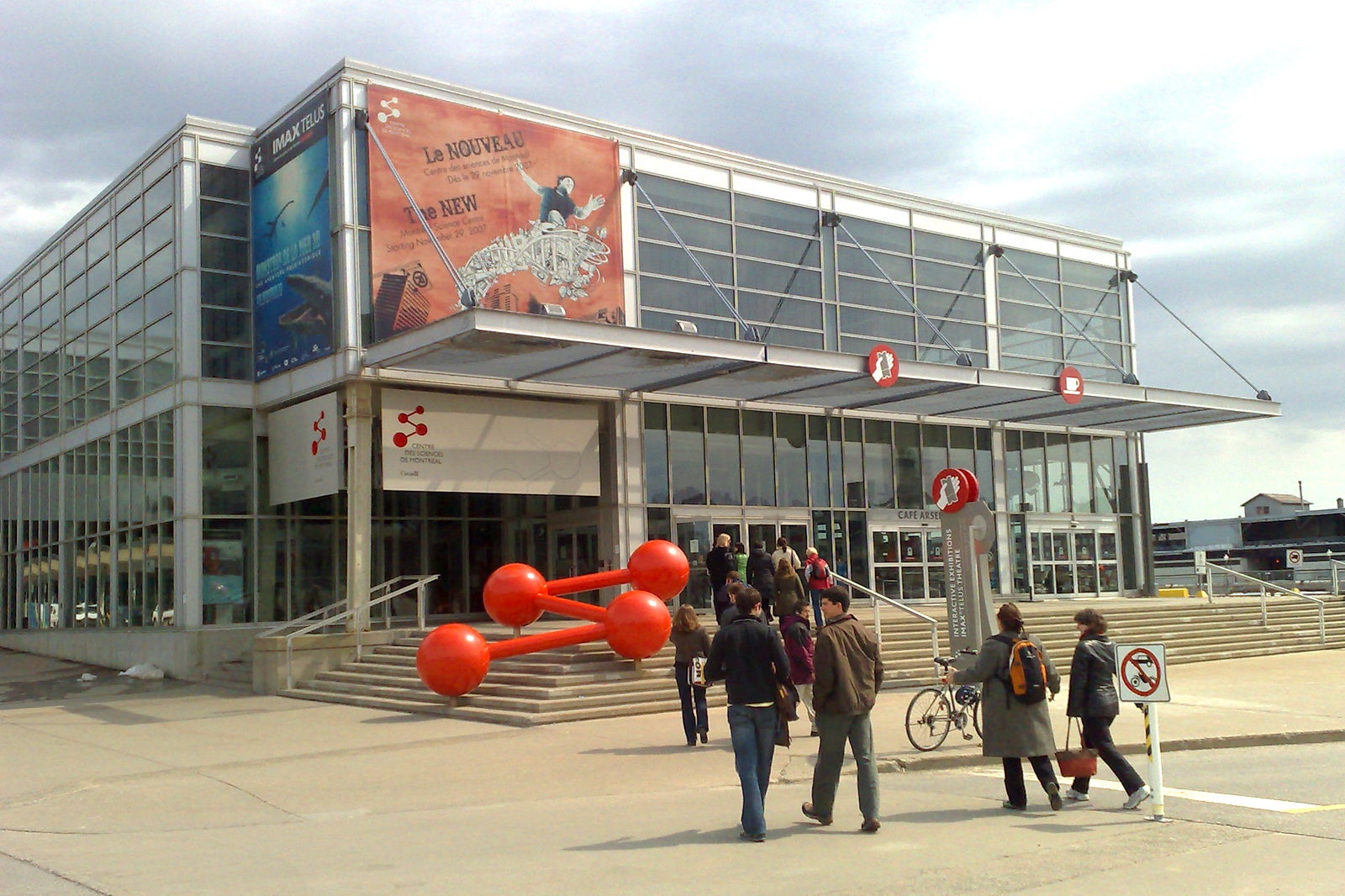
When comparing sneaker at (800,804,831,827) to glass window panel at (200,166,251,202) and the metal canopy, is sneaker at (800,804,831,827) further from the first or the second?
glass window panel at (200,166,251,202)

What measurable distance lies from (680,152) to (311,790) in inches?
757

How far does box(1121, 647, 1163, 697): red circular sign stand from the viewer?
9.95 meters


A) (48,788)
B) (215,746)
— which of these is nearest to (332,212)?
(215,746)

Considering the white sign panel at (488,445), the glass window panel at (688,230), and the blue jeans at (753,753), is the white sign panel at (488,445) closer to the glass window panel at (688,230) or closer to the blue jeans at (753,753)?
the glass window panel at (688,230)

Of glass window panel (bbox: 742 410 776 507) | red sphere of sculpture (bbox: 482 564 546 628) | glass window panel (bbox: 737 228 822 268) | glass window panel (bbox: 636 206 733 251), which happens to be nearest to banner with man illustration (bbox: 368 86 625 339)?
glass window panel (bbox: 636 206 733 251)

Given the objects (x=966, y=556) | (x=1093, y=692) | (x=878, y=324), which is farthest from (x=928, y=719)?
(x=878, y=324)

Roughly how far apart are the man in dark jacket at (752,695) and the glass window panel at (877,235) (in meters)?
22.6

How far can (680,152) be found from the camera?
28047mm

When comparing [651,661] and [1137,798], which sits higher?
[651,661]

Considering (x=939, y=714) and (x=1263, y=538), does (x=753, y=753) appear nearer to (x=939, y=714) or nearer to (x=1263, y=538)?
(x=939, y=714)

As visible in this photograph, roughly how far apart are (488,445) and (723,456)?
6.02 meters

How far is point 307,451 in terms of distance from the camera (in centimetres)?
2419

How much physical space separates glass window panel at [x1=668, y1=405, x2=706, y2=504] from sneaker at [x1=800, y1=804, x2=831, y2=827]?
17626 millimetres

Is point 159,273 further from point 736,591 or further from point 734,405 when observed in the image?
point 736,591
